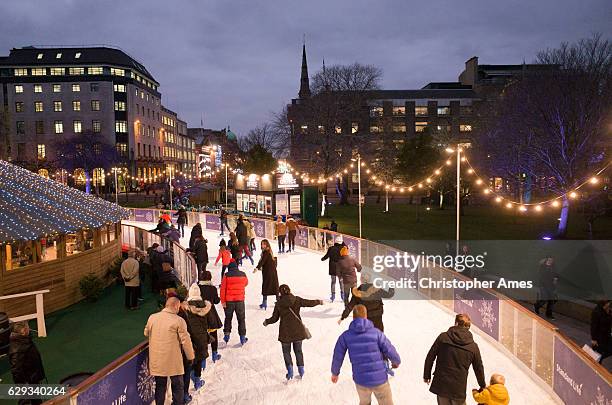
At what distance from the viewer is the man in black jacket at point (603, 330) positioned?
827 centimetres

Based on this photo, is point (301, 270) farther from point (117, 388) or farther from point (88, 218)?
point (117, 388)

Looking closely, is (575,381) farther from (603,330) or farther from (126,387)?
(126,387)

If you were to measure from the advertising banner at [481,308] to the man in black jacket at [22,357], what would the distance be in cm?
805

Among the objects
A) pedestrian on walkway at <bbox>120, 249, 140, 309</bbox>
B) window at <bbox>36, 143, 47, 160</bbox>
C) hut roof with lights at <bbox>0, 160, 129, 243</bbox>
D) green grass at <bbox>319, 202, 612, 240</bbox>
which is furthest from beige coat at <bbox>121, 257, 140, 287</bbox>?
window at <bbox>36, 143, 47, 160</bbox>

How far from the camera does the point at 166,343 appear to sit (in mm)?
6055

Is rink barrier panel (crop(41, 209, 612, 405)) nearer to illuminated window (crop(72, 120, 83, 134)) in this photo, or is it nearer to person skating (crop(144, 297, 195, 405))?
person skating (crop(144, 297, 195, 405))

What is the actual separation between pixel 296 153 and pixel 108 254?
109ft

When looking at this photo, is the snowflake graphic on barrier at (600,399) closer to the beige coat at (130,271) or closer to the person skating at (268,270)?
the person skating at (268,270)

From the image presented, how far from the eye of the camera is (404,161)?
4884 centimetres

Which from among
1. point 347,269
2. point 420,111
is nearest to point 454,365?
point 347,269

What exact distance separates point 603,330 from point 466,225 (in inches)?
1005

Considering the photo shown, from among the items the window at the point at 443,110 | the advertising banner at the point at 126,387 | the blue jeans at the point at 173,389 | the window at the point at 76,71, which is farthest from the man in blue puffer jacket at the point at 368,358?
the window at the point at 443,110

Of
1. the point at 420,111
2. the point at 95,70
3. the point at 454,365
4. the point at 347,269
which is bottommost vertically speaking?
the point at 454,365

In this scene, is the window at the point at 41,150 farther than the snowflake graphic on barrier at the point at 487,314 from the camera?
Yes
